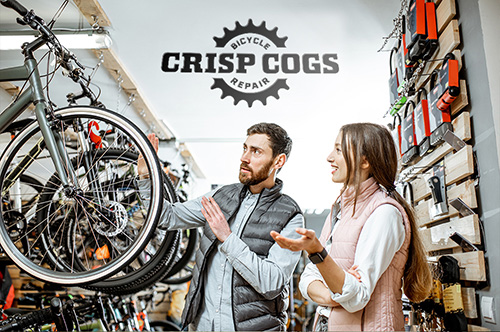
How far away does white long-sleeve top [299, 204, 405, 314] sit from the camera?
139 cm

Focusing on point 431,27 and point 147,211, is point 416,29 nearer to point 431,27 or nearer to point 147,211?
point 431,27

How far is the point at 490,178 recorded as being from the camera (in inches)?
71.0

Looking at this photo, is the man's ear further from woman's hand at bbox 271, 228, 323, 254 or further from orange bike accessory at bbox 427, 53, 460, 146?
woman's hand at bbox 271, 228, 323, 254

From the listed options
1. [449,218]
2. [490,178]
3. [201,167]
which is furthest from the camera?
[201,167]

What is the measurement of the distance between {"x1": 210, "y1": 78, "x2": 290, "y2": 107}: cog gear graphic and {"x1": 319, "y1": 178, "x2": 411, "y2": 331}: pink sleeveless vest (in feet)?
2.95

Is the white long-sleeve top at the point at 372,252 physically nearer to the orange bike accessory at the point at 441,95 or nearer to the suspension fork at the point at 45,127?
the orange bike accessory at the point at 441,95

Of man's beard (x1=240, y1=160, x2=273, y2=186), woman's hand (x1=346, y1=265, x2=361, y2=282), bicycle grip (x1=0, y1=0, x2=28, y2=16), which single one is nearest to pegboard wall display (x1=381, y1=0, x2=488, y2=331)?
woman's hand (x1=346, y1=265, x2=361, y2=282)

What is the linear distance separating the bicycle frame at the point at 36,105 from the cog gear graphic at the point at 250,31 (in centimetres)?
88

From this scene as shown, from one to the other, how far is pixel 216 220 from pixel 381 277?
777 millimetres

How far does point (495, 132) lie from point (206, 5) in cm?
158

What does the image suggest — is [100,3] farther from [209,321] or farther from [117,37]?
[209,321]

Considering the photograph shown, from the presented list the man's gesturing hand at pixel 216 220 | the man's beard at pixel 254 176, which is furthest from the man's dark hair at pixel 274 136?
the man's gesturing hand at pixel 216 220

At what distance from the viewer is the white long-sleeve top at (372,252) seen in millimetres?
1392

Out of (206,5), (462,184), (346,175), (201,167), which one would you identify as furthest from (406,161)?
(201,167)
